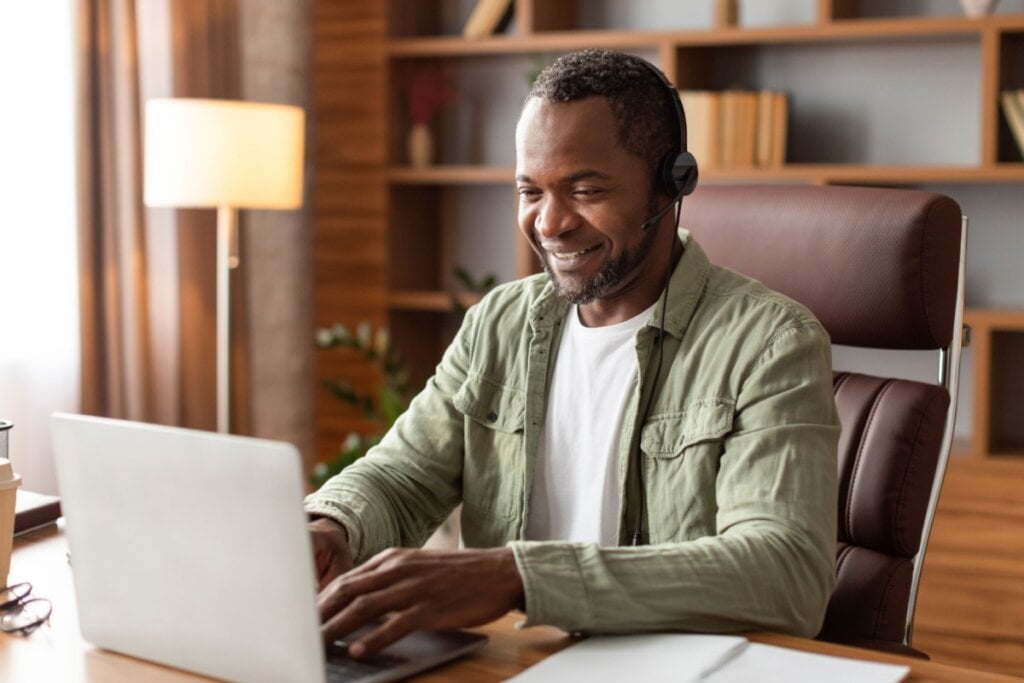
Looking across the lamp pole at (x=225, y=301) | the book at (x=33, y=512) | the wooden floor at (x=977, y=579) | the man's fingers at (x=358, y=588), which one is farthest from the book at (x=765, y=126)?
the man's fingers at (x=358, y=588)

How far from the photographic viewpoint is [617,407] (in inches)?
62.1

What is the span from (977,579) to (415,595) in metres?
1.98

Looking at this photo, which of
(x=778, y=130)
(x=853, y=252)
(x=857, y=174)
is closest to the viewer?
(x=853, y=252)

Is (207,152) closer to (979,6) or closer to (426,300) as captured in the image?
(426,300)

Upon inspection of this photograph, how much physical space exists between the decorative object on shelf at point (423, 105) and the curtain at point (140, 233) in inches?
21.0

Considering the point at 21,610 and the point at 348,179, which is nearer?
the point at 21,610

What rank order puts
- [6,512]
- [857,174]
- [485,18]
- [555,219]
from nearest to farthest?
[6,512]
[555,219]
[857,174]
[485,18]

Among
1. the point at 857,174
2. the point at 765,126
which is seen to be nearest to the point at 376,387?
the point at 765,126

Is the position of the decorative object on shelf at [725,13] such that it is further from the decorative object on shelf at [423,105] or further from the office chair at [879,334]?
the office chair at [879,334]

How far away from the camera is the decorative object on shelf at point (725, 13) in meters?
3.36

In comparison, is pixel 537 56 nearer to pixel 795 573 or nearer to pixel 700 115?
pixel 700 115

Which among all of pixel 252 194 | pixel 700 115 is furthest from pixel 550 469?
pixel 700 115

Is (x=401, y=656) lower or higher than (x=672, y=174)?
lower

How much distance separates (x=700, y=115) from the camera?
3.35 metres
